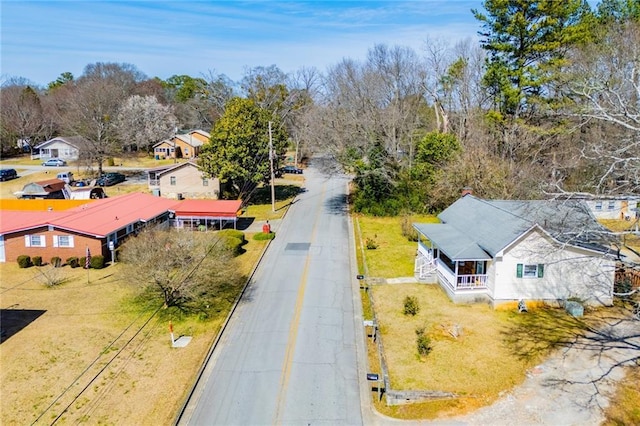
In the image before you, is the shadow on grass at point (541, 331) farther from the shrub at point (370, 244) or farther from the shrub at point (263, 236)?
the shrub at point (263, 236)

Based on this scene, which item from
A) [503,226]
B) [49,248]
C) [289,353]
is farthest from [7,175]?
[503,226]

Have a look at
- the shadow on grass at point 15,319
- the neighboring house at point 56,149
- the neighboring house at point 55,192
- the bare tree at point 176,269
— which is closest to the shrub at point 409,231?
the bare tree at point 176,269

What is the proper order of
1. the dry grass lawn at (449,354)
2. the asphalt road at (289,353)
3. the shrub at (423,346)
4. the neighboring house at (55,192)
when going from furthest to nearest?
the neighboring house at (55,192), the shrub at (423,346), the dry grass lawn at (449,354), the asphalt road at (289,353)

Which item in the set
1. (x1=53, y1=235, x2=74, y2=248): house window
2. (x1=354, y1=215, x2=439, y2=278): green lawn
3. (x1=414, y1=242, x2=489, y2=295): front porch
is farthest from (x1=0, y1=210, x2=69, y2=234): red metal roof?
(x1=414, y1=242, x2=489, y2=295): front porch

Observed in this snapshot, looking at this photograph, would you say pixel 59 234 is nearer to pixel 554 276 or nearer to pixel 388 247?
pixel 388 247

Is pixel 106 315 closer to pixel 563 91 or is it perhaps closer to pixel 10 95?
pixel 563 91

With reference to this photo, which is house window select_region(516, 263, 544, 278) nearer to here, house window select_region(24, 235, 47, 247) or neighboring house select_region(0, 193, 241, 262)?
neighboring house select_region(0, 193, 241, 262)

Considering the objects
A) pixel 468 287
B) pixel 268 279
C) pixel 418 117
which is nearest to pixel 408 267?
pixel 468 287
